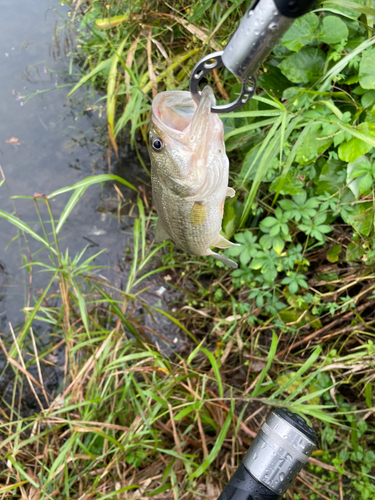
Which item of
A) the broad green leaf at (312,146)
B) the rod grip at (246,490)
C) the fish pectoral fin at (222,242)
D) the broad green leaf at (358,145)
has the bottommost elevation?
the rod grip at (246,490)

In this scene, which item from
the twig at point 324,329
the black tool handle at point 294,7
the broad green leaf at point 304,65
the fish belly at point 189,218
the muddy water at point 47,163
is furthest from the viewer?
the muddy water at point 47,163

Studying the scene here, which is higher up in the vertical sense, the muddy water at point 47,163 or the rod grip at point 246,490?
the rod grip at point 246,490

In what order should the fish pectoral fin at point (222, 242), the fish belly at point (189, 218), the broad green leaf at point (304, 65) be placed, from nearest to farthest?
the fish belly at point (189, 218) → the fish pectoral fin at point (222, 242) → the broad green leaf at point (304, 65)

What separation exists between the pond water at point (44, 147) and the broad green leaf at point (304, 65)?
1736mm

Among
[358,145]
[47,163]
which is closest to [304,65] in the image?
→ [358,145]

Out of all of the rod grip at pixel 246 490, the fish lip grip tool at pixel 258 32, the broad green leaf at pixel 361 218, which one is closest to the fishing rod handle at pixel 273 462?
the rod grip at pixel 246 490

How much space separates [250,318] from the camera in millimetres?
2352

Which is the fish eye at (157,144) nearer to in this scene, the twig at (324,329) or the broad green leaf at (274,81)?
the broad green leaf at (274,81)

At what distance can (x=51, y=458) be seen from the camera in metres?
1.96

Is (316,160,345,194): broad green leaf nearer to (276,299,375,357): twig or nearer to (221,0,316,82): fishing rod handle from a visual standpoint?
(276,299,375,357): twig

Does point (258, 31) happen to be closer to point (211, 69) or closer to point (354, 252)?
point (211, 69)

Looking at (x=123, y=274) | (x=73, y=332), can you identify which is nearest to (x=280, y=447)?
(x=73, y=332)

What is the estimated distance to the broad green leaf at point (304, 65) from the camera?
5.80ft

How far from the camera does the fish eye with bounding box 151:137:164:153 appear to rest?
109 centimetres
